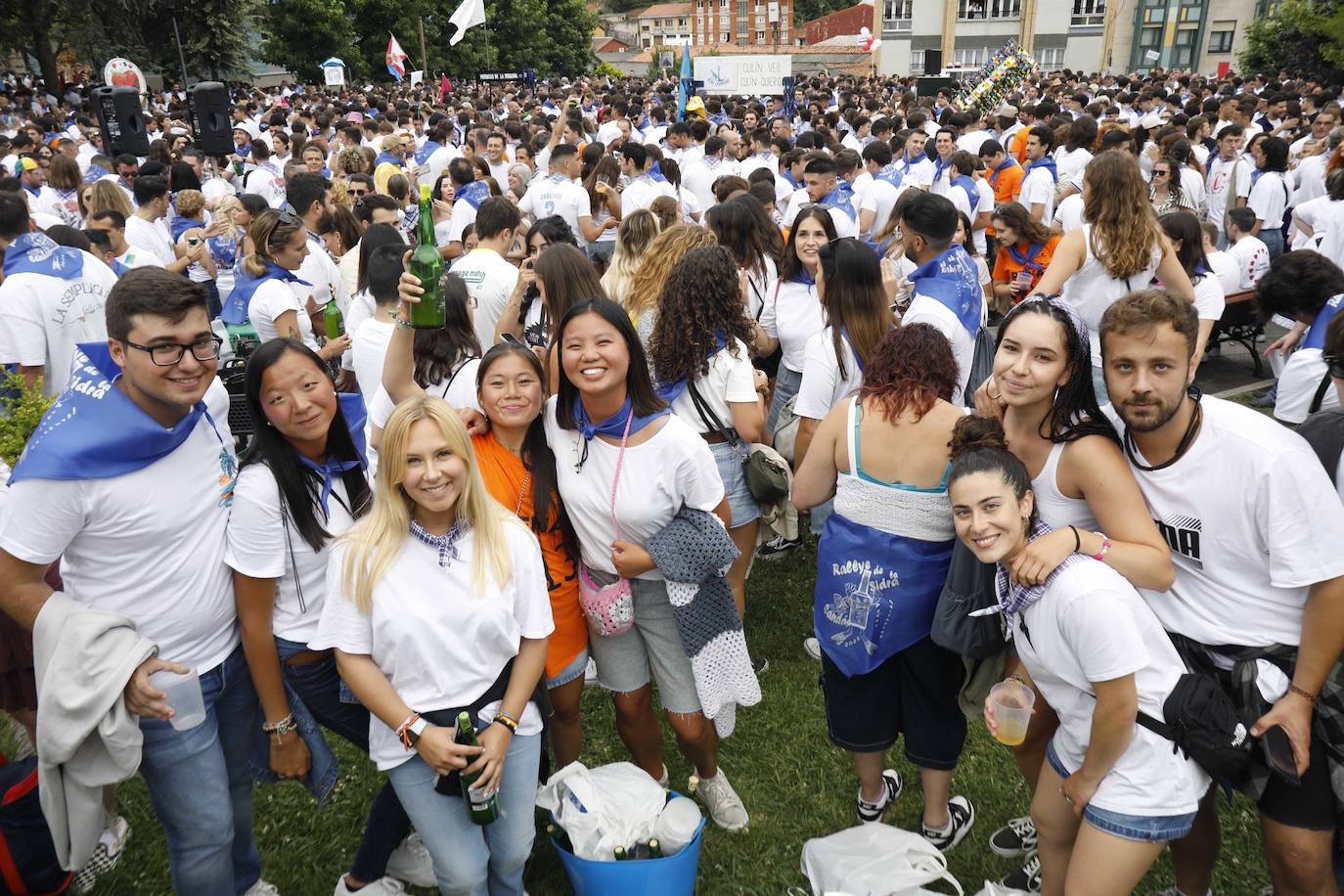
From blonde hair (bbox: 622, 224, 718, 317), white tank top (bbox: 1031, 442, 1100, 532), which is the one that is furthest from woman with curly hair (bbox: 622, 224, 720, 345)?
white tank top (bbox: 1031, 442, 1100, 532)

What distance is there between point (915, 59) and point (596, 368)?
6333 cm

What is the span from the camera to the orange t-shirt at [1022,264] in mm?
6309

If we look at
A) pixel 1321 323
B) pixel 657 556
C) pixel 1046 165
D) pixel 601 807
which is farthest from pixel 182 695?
pixel 1046 165

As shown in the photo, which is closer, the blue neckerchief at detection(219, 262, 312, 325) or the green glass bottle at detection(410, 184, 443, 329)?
the green glass bottle at detection(410, 184, 443, 329)

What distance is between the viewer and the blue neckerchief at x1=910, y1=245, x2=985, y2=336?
434 cm

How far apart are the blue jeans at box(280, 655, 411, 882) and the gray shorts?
0.80 meters

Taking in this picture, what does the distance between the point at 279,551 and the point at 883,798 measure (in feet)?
7.72

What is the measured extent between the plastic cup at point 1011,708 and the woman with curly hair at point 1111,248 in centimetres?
245

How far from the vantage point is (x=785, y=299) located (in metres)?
4.89

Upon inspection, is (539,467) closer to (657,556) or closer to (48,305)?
(657,556)

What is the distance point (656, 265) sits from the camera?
13.8ft

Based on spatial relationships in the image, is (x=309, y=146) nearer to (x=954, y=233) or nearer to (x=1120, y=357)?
(x=954, y=233)

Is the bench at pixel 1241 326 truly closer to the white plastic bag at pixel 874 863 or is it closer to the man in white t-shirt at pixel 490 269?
the man in white t-shirt at pixel 490 269

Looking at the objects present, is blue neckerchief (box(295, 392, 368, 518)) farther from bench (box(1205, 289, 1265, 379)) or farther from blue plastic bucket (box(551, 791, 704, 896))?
bench (box(1205, 289, 1265, 379))
